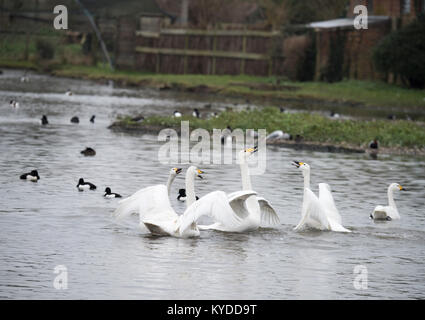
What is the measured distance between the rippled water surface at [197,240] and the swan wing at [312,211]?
223mm

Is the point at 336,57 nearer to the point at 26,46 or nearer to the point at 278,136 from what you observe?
the point at 26,46

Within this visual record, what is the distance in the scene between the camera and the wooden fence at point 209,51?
55875mm

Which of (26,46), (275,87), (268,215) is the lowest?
(268,215)

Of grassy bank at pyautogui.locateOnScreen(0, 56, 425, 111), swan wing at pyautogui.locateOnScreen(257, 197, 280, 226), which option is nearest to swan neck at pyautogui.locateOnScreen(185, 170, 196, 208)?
swan wing at pyautogui.locateOnScreen(257, 197, 280, 226)

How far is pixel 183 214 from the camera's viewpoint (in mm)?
14055

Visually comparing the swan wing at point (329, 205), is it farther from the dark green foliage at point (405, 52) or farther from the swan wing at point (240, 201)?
the dark green foliage at point (405, 52)

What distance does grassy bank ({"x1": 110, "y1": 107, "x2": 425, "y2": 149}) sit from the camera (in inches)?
1096

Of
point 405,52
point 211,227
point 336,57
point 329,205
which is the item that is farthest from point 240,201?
point 336,57

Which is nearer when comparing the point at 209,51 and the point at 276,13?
the point at 209,51

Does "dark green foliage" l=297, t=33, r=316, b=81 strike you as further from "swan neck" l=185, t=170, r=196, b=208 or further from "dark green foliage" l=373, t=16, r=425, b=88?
"swan neck" l=185, t=170, r=196, b=208

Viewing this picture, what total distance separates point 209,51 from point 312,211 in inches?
1723

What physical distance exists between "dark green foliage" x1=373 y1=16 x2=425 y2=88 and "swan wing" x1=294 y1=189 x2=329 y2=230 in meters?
30.5

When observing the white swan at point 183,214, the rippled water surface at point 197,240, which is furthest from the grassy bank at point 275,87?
the white swan at point 183,214

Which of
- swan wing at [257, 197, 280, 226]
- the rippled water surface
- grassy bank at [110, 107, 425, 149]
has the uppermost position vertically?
grassy bank at [110, 107, 425, 149]
